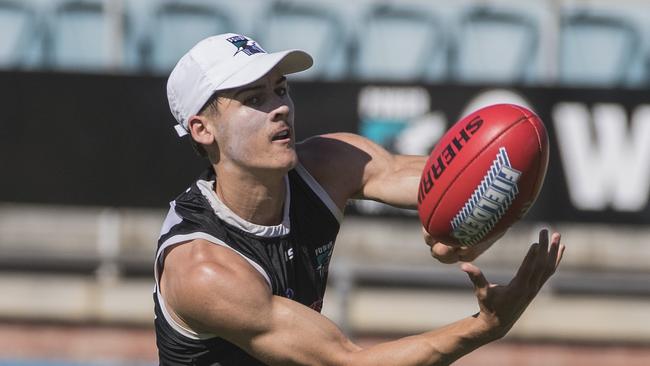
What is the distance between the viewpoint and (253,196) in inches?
193

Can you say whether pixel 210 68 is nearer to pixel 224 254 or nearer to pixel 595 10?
pixel 224 254

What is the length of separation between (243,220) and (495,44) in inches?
259

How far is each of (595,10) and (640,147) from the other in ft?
4.35

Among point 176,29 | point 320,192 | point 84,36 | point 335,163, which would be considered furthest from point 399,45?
point 320,192

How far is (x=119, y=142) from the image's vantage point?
34.8 feet

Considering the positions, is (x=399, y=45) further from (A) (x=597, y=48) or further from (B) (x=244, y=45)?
(B) (x=244, y=45)

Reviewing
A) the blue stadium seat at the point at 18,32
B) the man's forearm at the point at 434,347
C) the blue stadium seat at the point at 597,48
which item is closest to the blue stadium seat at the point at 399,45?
the blue stadium seat at the point at 597,48

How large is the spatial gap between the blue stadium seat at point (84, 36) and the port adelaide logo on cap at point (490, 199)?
21.9 ft

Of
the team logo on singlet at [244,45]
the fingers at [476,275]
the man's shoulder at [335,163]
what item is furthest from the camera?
the man's shoulder at [335,163]

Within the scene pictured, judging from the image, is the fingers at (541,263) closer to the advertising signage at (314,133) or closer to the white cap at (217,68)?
the white cap at (217,68)

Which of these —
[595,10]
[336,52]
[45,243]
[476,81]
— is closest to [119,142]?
[45,243]

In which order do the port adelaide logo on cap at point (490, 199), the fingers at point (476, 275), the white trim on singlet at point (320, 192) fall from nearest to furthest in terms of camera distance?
the fingers at point (476, 275) < the port adelaide logo on cap at point (490, 199) < the white trim on singlet at point (320, 192)

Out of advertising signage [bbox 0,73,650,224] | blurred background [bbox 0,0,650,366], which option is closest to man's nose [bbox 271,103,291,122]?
blurred background [bbox 0,0,650,366]

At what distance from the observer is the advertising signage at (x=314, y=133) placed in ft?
33.9
